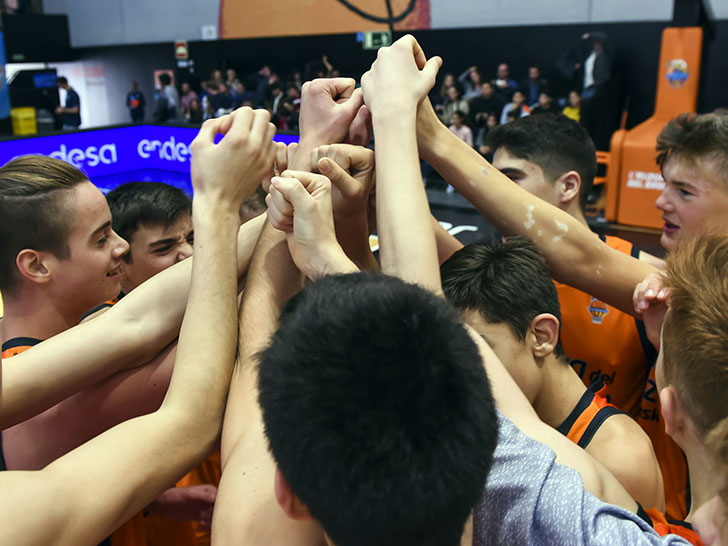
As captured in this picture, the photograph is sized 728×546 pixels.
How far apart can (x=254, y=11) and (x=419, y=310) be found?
54.3 ft

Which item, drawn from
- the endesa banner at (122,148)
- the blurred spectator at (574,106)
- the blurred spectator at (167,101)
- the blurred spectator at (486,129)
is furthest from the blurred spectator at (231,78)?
the blurred spectator at (574,106)

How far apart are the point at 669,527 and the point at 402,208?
71 cm

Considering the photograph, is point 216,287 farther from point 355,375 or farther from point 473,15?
point 473,15

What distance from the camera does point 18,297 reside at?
178 cm

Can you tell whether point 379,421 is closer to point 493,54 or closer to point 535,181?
point 535,181

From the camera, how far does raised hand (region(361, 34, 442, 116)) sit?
1.33m

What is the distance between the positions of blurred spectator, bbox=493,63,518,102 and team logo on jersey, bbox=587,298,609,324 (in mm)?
10012

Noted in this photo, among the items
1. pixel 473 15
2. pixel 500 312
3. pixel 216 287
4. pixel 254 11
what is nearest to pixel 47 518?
pixel 216 287

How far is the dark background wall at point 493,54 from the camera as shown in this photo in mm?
9938

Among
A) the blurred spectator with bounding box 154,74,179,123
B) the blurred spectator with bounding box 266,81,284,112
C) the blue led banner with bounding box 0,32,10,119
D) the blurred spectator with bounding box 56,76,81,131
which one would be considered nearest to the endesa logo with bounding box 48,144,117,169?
the blurred spectator with bounding box 266,81,284,112

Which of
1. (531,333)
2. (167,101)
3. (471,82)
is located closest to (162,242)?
(531,333)

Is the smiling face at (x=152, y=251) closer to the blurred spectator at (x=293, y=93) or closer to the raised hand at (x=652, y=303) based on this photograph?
the raised hand at (x=652, y=303)

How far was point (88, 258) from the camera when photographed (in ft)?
6.09

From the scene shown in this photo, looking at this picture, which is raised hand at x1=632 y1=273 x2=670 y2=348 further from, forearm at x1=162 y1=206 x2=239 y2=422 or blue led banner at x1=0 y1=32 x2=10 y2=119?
blue led banner at x1=0 y1=32 x2=10 y2=119
